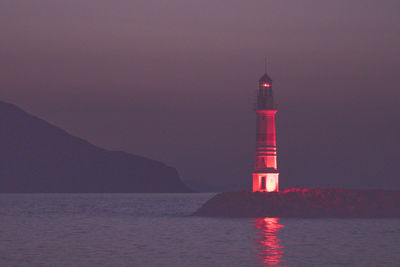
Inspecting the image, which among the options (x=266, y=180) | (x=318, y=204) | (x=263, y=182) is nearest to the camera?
(x=318, y=204)

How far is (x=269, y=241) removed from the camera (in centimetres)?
4881

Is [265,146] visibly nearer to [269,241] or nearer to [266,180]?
[266,180]

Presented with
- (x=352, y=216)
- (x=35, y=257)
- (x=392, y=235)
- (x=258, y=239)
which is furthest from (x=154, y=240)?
(x=352, y=216)

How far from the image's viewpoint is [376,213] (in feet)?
219

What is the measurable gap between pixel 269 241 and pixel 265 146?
62.2 feet

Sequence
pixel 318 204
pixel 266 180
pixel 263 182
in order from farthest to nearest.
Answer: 1. pixel 263 182
2. pixel 266 180
3. pixel 318 204

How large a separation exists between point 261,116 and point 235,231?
14673mm

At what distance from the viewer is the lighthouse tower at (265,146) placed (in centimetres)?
6688

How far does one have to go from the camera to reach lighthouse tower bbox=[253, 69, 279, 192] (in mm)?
66875

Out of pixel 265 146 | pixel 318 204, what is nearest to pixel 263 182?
pixel 265 146

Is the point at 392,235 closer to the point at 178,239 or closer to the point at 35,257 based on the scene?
the point at 178,239

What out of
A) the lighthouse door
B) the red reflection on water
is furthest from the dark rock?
the red reflection on water

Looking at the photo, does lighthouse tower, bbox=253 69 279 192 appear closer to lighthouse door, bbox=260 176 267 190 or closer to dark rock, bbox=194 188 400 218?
lighthouse door, bbox=260 176 267 190

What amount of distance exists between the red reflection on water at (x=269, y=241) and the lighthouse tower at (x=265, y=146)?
12.0 feet
